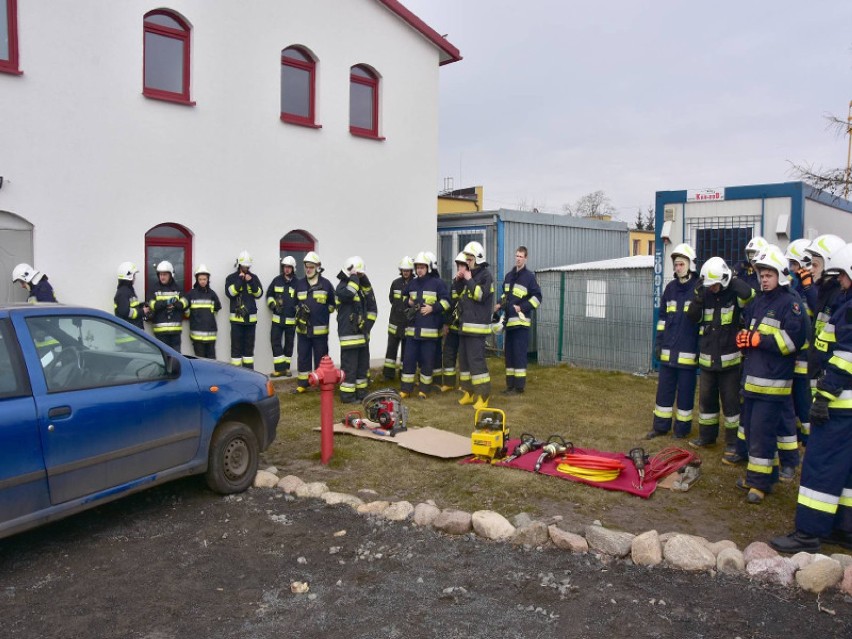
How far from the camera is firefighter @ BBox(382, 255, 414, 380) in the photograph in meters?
11.1

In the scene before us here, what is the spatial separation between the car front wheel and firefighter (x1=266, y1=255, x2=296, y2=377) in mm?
5718

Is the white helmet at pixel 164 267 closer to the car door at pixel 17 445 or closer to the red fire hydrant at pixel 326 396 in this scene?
the red fire hydrant at pixel 326 396

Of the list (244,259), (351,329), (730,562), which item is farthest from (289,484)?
(244,259)

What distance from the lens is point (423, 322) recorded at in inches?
405

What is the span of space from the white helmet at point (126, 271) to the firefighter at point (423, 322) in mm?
4092

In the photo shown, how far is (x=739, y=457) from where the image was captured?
7.16 m

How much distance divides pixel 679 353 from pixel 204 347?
7.24 meters

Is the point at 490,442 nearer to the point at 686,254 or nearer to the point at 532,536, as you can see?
the point at 532,536

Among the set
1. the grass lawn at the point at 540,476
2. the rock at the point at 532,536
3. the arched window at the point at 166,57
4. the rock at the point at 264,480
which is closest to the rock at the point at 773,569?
the grass lawn at the point at 540,476

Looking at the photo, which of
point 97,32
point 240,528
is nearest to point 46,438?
point 240,528

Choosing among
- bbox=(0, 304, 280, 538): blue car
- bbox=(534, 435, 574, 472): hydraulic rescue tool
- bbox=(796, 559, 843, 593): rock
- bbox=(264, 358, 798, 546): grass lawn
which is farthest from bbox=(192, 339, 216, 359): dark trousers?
bbox=(796, 559, 843, 593): rock

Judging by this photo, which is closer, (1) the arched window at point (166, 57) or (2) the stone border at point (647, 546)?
A: (2) the stone border at point (647, 546)

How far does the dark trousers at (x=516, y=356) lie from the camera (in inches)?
422

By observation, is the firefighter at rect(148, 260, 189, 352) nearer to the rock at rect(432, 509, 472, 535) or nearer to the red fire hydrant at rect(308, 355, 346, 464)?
the red fire hydrant at rect(308, 355, 346, 464)
